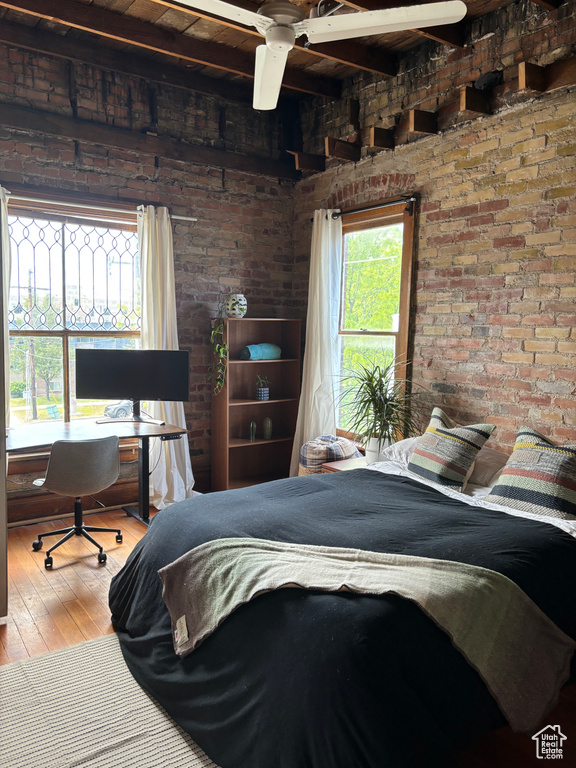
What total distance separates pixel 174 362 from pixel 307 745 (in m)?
3.17

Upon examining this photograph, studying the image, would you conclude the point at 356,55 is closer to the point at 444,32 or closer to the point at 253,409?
the point at 444,32

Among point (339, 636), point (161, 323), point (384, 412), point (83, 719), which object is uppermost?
point (161, 323)

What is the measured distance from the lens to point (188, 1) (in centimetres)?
204

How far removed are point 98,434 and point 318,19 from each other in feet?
9.58

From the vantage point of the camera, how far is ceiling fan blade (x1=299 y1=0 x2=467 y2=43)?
2035 mm

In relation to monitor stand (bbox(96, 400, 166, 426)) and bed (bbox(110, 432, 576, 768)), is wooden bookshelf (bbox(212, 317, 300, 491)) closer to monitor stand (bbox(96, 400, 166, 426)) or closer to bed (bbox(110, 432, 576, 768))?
monitor stand (bbox(96, 400, 166, 426))

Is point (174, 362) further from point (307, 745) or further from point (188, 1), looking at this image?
point (307, 745)

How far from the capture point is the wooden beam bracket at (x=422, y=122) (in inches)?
152

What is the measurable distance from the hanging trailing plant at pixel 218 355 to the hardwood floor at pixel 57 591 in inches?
54.7

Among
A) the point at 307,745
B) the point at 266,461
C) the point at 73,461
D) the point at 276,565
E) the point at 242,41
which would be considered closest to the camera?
the point at 307,745

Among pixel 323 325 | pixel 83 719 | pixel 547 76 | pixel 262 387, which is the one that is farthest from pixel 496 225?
pixel 83 719

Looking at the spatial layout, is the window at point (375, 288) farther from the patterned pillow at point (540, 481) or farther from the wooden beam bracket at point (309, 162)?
the patterned pillow at point (540, 481)

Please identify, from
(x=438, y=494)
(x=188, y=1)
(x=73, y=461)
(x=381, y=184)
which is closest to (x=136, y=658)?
(x=73, y=461)

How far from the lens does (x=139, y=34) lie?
3857 millimetres
